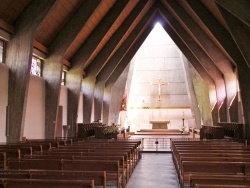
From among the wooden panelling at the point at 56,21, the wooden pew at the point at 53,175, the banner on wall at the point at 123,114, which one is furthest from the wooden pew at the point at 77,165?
the banner on wall at the point at 123,114

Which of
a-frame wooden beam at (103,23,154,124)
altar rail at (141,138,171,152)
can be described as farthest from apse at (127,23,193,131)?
altar rail at (141,138,171,152)

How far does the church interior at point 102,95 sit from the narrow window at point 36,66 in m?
0.04

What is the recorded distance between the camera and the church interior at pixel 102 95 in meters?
4.97

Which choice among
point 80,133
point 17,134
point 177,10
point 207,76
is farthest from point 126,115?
point 17,134

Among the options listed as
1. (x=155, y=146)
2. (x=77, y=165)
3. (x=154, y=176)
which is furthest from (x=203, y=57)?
(x=77, y=165)

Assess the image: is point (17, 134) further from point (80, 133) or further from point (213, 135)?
point (213, 135)

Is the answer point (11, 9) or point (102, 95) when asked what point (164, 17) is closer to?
point (102, 95)

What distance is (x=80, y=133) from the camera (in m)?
16.6

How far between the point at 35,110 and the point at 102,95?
8.38 m

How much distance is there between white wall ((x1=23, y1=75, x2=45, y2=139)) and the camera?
1257 cm

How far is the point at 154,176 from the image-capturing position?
766 cm

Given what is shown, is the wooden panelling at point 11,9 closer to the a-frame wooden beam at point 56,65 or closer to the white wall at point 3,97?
the white wall at point 3,97

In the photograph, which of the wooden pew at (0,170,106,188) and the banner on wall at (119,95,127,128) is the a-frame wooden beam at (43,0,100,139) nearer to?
the wooden pew at (0,170,106,188)

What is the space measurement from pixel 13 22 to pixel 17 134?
3.72 m
